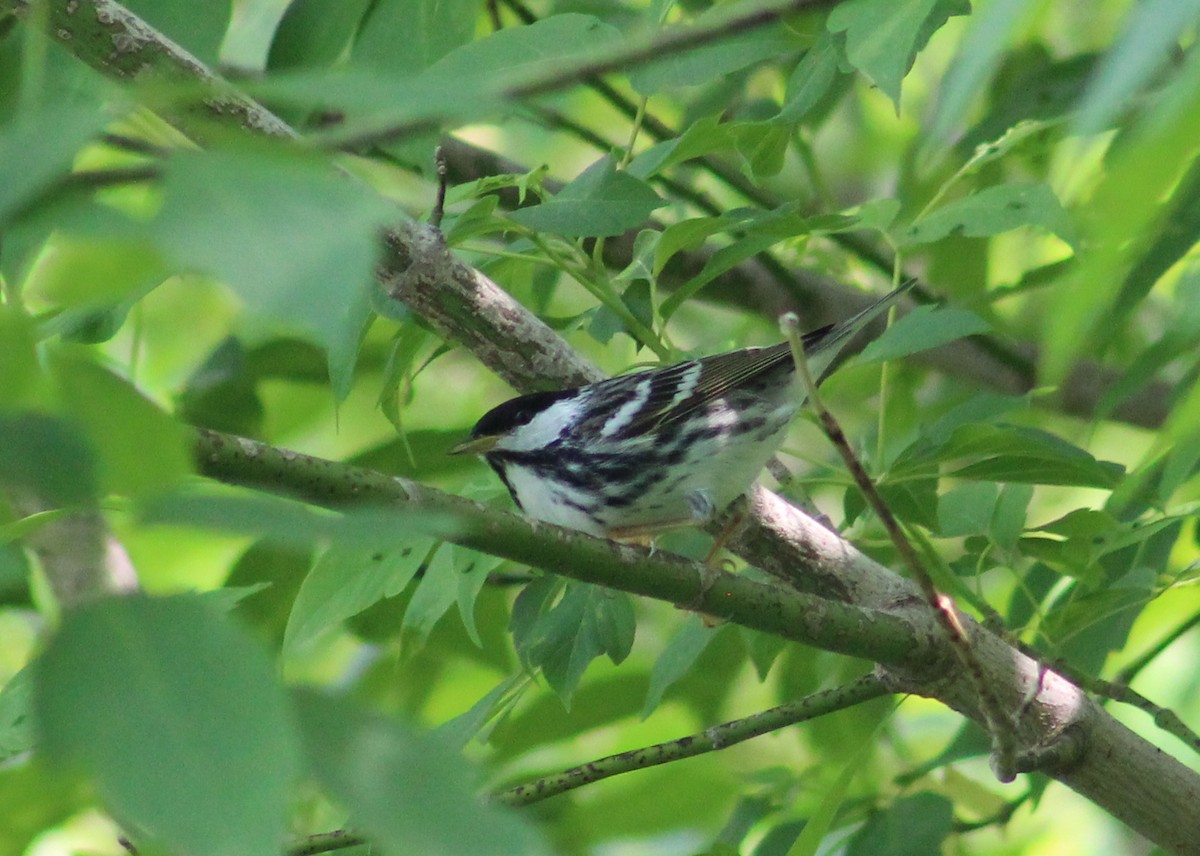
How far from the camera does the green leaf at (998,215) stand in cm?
167

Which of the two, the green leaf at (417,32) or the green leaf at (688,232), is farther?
the green leaf at (417,32)

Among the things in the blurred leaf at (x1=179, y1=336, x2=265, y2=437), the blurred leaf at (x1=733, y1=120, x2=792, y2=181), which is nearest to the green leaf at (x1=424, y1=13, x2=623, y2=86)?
the blurred leaf at (x1=733, y1=120, x2=792, y2=181)

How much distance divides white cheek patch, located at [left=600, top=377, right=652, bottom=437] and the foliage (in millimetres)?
174

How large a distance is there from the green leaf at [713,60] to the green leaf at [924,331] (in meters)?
0.39

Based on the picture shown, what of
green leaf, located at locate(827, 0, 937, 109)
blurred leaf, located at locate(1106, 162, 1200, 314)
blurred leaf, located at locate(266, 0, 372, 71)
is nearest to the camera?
green leaf, located at locate(827, 0, 937, 109)

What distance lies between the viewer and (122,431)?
61cm

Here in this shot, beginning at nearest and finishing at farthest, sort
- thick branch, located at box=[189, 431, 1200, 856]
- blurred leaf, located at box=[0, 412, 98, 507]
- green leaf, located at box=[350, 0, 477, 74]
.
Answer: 1. blurred leaf, located at box=[0, 412, 98, 507]
2. thick branch, located at box=[189, 431, 1200, 856]
3. green leaf, located at box=[350, 0, 477, 74]

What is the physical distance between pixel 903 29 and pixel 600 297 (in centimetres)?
55

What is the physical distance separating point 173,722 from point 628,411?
1.99 meters

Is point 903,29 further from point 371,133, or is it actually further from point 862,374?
point 862,374

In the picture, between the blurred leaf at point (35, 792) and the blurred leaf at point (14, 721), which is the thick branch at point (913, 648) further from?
the blurred leaf at point (14, 721)

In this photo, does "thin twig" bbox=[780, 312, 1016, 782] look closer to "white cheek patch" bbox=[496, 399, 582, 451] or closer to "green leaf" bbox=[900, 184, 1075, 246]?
"green leaf" bbox=[900, 184, 1075, 246]

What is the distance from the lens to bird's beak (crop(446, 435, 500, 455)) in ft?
7.86

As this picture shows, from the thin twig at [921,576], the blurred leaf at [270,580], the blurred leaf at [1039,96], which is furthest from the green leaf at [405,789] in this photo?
the blurred leaf at [1039,96]
